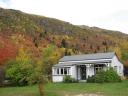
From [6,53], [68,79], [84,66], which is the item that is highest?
[6,53]

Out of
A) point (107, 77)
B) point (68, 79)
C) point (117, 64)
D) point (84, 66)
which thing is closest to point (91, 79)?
point (107, 77)

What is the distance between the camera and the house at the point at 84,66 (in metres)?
58.2

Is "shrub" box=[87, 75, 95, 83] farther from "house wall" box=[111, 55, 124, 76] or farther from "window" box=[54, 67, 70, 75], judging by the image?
"window" box=[54, 67, 70, 75]

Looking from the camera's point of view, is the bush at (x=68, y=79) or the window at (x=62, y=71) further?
the window at (x=62, y=71)

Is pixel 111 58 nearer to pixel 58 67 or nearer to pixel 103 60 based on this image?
pixel 103 60

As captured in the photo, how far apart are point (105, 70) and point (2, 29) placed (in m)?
70.0

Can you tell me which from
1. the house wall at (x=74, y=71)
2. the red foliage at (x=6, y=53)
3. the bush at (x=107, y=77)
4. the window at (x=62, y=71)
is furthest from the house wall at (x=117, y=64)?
the red foliage at (x=6, y=53)

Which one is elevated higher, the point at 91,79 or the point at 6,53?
the point at 6,53

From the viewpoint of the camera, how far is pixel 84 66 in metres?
61.2

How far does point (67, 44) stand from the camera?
134m

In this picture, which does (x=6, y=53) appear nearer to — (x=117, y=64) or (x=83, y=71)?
(x=83, y=71)

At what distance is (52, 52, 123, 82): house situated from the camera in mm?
58250

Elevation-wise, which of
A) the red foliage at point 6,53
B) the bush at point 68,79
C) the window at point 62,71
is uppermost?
the red foliage at point 6,53

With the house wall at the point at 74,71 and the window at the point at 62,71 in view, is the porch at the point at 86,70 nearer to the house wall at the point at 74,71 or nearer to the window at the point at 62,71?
the house wall at the point at 74,71
